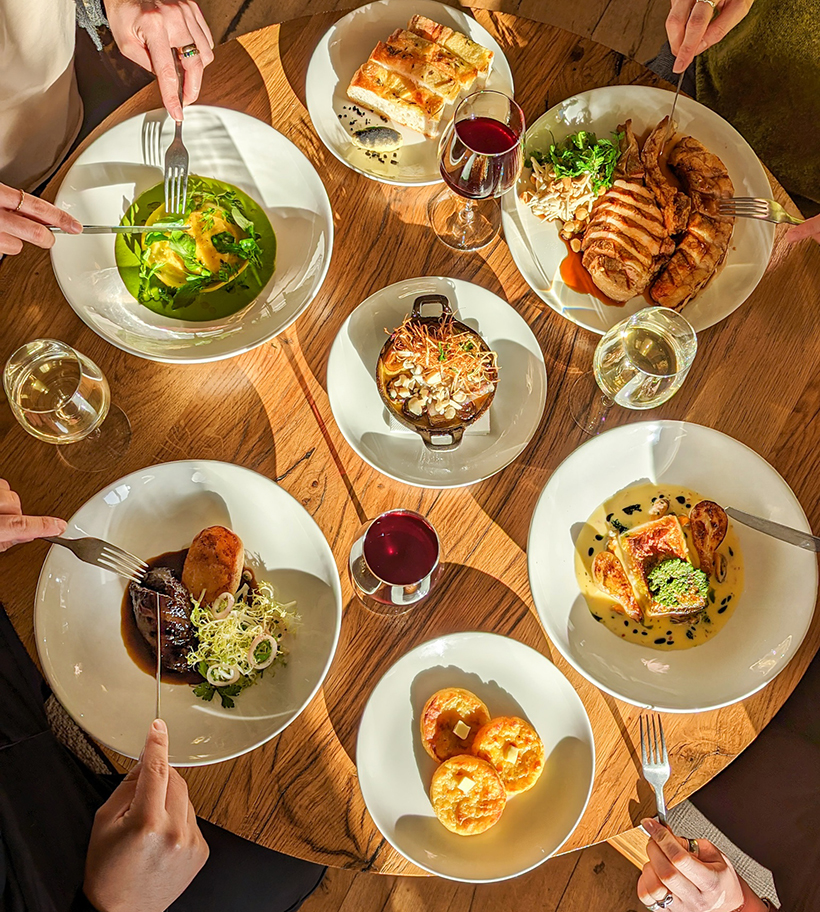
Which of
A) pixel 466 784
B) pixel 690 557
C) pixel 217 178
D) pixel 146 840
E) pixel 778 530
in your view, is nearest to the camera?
pixel 146 840

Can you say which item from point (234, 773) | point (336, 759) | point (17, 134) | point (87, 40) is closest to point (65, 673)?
point (234, 773)

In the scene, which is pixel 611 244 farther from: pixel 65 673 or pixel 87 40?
pixel 87 40

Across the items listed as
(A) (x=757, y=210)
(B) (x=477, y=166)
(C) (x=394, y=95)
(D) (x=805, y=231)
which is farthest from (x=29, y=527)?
(D) (x=805, y=231)

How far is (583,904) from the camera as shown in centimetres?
279

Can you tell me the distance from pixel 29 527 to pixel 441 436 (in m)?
0.99

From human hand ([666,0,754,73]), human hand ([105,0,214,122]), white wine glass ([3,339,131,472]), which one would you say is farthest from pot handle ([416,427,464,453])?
human hand ([666,0,754,73])

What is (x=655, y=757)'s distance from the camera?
6.07ft

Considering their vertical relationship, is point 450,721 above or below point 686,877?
above

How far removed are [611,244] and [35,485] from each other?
1675mm

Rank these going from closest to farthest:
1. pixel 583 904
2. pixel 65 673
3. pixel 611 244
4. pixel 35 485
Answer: pixel 65 673 < pixel 35 485 < pixel 611 244 < pixel 583 904

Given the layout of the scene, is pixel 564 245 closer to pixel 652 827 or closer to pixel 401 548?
pixel 401 548

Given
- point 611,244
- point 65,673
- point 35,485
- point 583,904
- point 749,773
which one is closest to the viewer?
point 65,673

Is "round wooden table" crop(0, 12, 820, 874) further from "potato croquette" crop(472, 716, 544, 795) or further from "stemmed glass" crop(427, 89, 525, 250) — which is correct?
"potato croquette" crop(472, 716, 544, 795)

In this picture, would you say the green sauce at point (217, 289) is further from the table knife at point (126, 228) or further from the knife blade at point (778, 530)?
the knife blade at point (778, 530)
